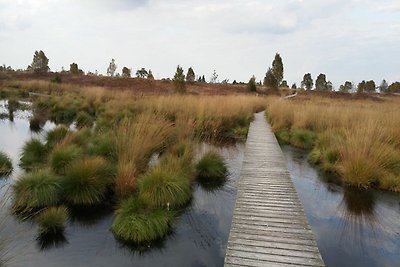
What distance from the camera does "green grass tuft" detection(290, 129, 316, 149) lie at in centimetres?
1250

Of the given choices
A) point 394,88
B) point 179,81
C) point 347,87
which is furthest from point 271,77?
point 394,88

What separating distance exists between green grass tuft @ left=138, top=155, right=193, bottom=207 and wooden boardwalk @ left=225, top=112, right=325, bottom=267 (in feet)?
3.79

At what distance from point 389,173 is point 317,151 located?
8.41 feet

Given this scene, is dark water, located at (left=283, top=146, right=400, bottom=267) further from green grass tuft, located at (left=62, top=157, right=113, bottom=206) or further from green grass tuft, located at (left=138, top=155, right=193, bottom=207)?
green grass tuft, located at (left=62, top=157, right=113, bottom=206)

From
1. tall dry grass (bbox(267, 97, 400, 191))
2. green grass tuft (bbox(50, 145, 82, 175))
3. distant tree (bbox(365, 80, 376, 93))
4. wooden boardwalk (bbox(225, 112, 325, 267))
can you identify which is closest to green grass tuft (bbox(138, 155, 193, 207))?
wooden boardwalk (bbox(225, 112, 325, 267))

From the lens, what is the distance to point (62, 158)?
767 cm

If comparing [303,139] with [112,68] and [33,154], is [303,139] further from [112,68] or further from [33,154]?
[112,68]

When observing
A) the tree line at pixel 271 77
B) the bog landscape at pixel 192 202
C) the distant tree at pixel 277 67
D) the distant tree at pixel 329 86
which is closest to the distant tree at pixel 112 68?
the tree line at pixel 271 77

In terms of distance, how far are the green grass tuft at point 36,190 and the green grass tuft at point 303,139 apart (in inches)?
341

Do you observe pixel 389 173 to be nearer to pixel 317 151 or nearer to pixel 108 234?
pixel 317 151

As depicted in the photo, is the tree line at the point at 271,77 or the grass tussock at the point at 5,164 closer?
the grass tussock at the point at 5,164

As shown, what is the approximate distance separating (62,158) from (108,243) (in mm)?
2878

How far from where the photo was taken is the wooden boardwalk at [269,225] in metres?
4.43

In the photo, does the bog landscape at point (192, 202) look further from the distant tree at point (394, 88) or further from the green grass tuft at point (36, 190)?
the distant tree at point (394, 88)
